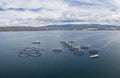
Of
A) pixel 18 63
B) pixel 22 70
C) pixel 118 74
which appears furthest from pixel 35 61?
pixel 118 74

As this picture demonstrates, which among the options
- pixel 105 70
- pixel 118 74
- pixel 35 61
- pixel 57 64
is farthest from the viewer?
pixel 35 61

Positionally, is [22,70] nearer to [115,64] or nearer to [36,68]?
[36,68]

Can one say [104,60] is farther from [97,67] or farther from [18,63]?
[18,63]

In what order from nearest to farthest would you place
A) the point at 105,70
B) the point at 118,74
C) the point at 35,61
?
the point at 118,74, the point at 105,70, the point at 35,61

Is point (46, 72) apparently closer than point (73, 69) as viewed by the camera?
Yes

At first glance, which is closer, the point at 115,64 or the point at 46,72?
the point at 46,72

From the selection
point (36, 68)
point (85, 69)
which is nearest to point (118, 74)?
point (85, 69)

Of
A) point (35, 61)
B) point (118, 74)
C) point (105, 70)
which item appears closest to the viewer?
point (118, 74)

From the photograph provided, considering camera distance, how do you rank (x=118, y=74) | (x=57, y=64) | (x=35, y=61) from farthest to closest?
(x=35, y=61), (x=57, y=64), (x=118, y=74)
